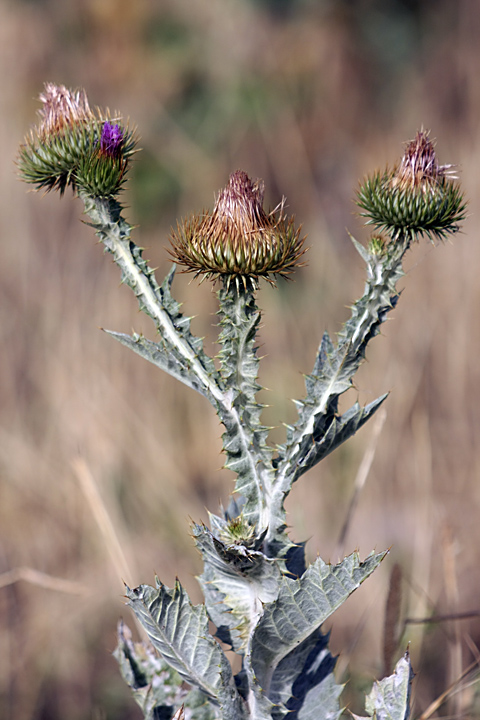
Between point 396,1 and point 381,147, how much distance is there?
1924 mm

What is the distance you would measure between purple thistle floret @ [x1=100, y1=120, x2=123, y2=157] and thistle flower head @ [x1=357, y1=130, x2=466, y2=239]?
0.60 metres

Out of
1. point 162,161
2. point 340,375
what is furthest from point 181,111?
point 340,375

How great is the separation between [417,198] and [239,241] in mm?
427

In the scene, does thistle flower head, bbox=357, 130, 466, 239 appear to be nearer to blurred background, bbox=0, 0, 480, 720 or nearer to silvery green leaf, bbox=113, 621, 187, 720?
blurred background, bbox=0, 0, 480, 720

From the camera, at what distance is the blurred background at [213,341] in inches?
137

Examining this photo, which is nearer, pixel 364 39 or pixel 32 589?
pixel 32 589

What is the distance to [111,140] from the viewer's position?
1.50m

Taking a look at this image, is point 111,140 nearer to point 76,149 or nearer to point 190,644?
point 76,149

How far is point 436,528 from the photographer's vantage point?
391 cm

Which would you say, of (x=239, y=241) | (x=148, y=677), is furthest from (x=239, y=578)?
(x=239, y=241)

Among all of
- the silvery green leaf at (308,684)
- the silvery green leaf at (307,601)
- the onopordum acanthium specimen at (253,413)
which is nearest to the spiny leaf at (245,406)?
the onopordum acanthium specimen at (253,413)

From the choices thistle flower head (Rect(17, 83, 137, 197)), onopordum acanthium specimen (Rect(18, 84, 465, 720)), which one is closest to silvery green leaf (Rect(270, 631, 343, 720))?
onopordum acanthium specimen (Rect(18, 84, 465, 720))

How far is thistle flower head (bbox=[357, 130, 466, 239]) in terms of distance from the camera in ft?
4.83

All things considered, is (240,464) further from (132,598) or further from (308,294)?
(308,294)
